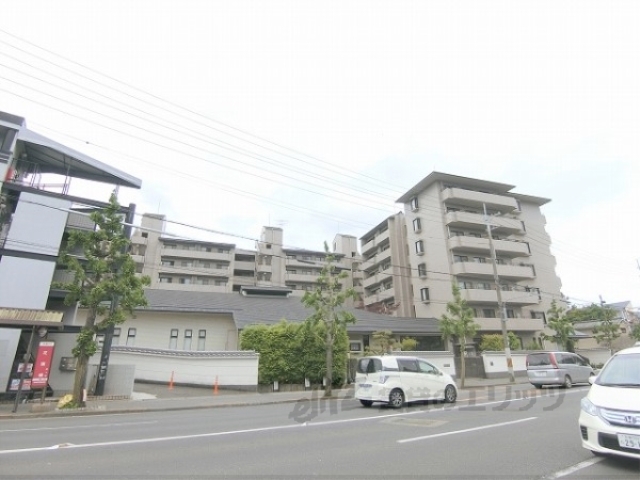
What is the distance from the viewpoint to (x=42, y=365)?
46.9 feet

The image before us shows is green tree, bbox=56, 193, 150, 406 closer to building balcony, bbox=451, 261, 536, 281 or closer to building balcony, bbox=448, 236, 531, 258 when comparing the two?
building balcony, bbox=451, 261, 536, 281

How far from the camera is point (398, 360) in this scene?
43.2 ft

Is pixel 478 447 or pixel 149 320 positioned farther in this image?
pixel 149 320

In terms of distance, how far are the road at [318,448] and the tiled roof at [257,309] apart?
15725 mm

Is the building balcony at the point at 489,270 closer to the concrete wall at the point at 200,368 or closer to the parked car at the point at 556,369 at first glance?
the parked car at the point at 556,369

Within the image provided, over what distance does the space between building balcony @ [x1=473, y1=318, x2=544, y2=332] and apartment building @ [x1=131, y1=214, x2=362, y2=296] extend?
17858mm

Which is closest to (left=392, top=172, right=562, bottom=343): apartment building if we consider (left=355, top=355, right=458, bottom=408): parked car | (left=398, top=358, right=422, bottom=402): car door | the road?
(left=355, top=355, right=458, bottom=408): parked car

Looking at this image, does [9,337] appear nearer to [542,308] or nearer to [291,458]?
[291,458]

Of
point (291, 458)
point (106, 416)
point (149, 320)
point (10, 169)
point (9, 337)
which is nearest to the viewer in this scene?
point (291, 458)

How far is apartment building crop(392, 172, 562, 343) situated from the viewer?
3975 cm

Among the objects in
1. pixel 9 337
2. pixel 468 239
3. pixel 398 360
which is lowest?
pixel 398 360

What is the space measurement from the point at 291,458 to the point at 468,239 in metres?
38.3

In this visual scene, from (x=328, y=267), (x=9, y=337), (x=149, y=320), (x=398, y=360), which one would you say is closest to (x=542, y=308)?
(x=328, y=267)

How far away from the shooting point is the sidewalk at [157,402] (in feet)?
42.9
